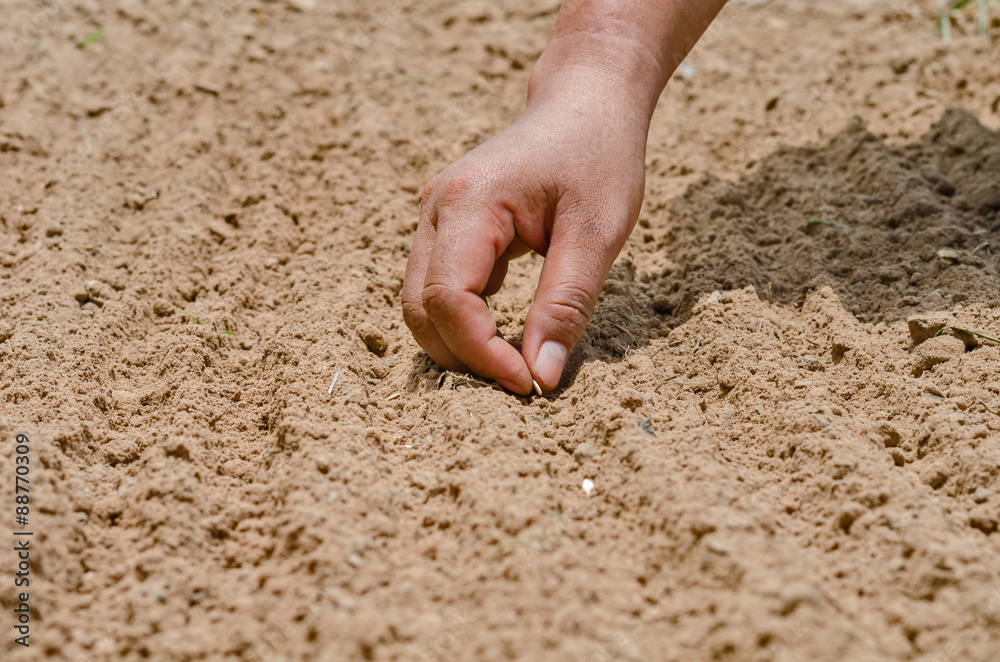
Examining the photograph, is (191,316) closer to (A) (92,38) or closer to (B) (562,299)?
(B) (562,299)

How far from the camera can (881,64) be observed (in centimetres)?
321

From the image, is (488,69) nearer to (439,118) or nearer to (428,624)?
(439,118)

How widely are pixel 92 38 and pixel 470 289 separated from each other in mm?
2583

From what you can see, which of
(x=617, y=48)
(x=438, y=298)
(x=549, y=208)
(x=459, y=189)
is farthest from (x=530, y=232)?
(x=617, y=48)

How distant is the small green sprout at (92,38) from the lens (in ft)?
10.7

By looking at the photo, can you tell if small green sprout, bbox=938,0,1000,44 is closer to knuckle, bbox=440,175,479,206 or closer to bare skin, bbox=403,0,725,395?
bare skin, bbox=403,0,725,395

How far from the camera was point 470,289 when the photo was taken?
1.67m

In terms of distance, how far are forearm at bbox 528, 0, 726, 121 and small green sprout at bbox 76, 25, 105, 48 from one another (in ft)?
7.38

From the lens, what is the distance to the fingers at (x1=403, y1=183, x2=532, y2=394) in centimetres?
166

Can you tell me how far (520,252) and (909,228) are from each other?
4.08 ft

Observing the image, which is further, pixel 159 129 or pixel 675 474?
pixel 159 129

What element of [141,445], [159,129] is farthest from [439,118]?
[141,445]

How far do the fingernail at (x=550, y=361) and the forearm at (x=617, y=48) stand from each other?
2.19ft

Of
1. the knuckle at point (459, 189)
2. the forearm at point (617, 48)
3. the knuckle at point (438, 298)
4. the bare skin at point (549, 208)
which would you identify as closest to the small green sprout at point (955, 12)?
the forearm at point (617, 48)
